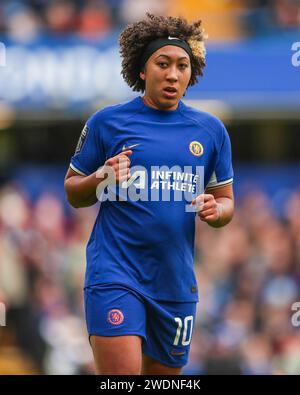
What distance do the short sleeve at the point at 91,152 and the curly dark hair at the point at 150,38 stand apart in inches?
16.2

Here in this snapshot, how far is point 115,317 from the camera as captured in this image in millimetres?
6164

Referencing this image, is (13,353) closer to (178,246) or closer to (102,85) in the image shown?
(102,85)

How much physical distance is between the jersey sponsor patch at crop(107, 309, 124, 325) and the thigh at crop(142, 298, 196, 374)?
23 cm

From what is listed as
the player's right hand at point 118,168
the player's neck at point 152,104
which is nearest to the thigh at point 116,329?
the player's right hand at point 118,168

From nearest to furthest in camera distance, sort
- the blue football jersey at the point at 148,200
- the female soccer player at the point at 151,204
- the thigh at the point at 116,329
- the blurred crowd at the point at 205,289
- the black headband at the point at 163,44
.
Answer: the thigh at the point at 116,329
the female soccer player at the point at 151,204
the blue football jersey at the point at 148,200
the black headband at the point at 163,44
the blurred crowd at the point at 205,289

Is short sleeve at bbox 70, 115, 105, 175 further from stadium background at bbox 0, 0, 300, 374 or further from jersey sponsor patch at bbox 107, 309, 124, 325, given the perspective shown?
stadium background at bbox 0, 0, 300, 374

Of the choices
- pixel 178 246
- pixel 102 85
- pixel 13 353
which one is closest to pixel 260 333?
pixel 13 353

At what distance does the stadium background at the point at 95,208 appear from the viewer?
12.4 m
